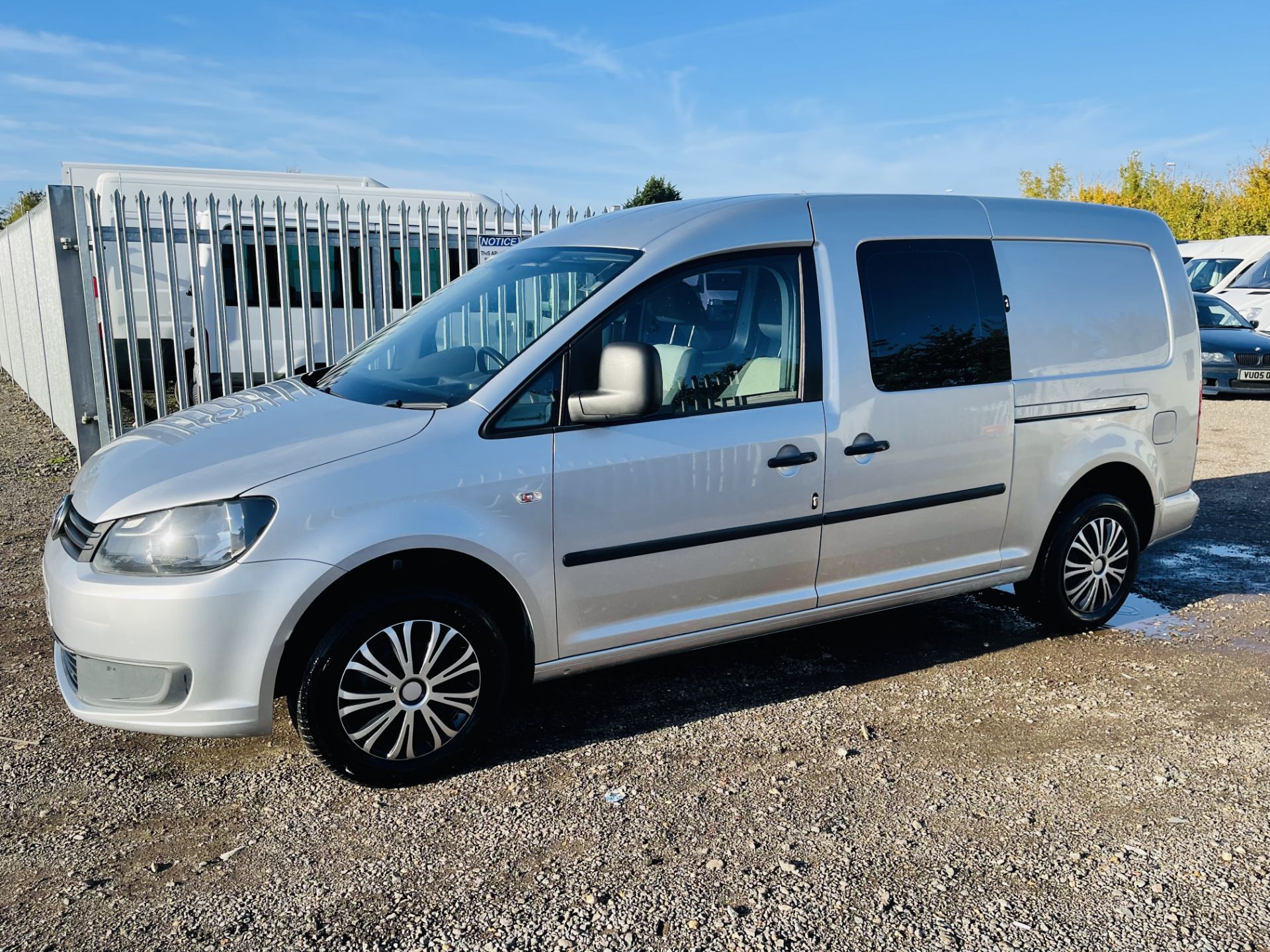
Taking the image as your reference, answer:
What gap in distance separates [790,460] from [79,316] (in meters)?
6.44

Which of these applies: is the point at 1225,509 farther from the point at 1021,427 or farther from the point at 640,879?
the point at 640,879

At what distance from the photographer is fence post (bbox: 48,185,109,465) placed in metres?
7.64

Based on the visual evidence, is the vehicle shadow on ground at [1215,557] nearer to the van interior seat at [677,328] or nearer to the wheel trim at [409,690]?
the van interior seat at [677,328]

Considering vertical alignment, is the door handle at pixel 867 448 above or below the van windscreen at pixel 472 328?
below

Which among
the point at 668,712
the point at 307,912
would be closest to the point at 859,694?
the point at 668,712

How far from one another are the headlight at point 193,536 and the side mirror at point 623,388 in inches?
41.7

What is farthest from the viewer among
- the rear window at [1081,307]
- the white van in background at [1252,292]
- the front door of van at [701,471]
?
the white van in background at [1252,292]

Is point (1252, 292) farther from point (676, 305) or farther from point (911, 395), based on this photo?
point (676, 305)

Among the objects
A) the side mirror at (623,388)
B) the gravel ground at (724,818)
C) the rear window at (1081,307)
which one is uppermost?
the rear window at (1081,307)

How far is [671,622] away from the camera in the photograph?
3.78m

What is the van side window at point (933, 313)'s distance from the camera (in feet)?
13.5

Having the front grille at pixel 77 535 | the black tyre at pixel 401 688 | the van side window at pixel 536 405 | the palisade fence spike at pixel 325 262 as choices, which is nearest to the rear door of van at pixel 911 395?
the van side window at pixel 536 405

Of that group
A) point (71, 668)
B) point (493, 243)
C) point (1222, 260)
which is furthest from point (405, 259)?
point (1222, 260)

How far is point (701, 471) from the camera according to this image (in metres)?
3.66
